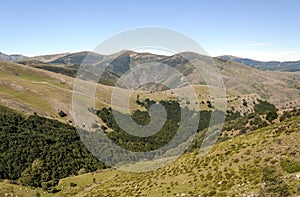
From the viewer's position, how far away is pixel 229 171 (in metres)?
43.8

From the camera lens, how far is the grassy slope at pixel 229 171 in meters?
38.3

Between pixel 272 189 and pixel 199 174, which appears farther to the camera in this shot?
pixel 199 174

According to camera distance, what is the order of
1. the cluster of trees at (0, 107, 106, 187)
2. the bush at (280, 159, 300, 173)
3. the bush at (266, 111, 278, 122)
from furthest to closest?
the cluster of trees at (0, 107, 106, 187), the bush at (266, 111, 278, 122), the bush at (280, 159, 300, 173)

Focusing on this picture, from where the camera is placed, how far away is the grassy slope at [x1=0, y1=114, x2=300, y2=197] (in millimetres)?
38281

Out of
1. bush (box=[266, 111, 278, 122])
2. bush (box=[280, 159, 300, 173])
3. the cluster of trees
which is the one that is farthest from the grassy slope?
the cluster of trees

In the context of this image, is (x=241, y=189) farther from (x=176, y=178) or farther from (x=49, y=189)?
(x=49, y=189)

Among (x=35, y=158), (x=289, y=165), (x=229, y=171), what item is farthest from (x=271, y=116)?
(x=35, y=158)

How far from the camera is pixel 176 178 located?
5009cm

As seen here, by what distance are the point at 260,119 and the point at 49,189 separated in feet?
248

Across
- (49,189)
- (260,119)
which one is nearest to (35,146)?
(49,189)

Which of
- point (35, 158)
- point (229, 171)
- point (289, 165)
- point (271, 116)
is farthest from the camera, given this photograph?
point (35, 158)

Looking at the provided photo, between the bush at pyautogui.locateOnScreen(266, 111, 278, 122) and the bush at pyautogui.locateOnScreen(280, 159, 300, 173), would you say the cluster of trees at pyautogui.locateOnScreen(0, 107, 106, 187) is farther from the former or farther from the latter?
the bush at pyautogui.locateOnScreen(280, 159, 300, 173)

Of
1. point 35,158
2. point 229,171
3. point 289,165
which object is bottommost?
point 35,158

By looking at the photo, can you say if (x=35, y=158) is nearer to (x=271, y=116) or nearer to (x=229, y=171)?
(x=271, y=116)
